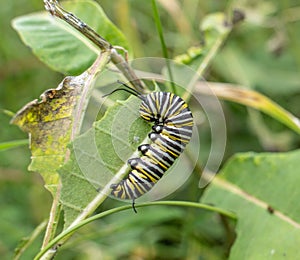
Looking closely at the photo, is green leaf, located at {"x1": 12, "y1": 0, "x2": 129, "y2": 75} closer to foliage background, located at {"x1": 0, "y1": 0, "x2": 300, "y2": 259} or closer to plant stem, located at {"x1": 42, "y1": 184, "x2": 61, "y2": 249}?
plant stem, located at {"x1": 42, "y1": 184, "x2": 61, "y2": 249}

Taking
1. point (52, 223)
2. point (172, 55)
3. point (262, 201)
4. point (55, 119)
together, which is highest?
point (55, 119)

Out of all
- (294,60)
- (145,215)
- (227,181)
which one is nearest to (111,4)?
(294,60)


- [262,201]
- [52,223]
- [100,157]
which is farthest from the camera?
[262,201]

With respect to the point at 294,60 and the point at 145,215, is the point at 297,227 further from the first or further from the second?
the point at 294,60

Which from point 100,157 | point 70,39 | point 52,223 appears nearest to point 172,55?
point 70,39

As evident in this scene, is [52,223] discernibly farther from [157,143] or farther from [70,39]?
[70,39]

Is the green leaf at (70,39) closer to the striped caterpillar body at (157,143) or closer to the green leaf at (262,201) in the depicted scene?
the striped caterpillar body at (157,143)

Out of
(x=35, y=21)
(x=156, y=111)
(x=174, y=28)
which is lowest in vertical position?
(x=174, y=28)
